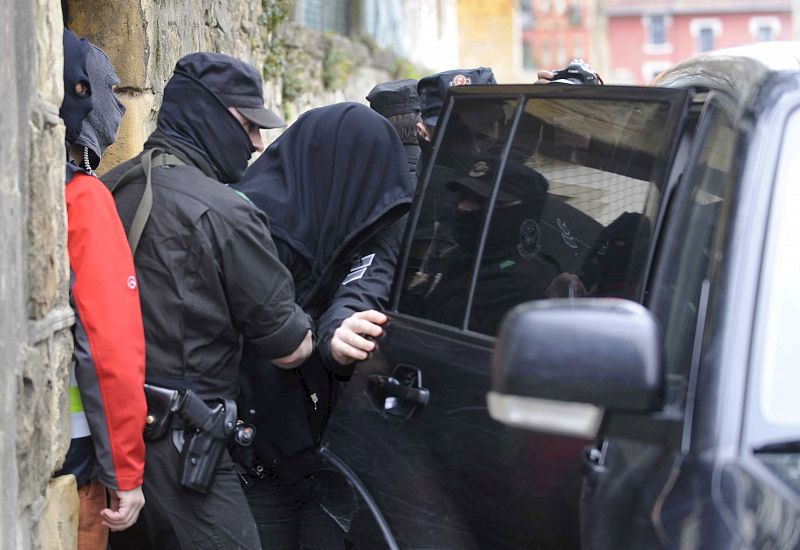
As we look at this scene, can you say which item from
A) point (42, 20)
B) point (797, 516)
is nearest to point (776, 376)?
point (797, 516)

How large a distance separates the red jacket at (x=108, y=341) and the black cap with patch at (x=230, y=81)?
1.76ft

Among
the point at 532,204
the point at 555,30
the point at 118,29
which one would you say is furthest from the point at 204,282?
the point at 555,30

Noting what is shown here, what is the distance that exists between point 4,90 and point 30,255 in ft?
1.30

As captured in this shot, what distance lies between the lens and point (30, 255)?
2.67 m

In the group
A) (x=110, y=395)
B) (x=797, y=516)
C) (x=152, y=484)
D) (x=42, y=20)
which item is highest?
(x=42, y=20)

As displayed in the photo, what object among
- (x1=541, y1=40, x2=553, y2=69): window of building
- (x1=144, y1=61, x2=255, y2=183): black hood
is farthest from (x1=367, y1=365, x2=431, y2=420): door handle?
(x1=541, y1=40, x2=553, y2=69): window of building

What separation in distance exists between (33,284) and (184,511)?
75 centimetres

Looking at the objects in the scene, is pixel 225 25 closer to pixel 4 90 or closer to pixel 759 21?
pixel 4 90

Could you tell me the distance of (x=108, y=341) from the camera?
2883 millimetres

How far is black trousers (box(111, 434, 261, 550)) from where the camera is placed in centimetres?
304

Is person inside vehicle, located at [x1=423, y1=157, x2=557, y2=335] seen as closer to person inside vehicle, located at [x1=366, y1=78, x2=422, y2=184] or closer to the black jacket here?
the black jacket

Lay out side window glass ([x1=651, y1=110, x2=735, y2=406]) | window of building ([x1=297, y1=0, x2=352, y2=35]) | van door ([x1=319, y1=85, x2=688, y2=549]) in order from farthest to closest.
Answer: window of building ([x1=297, y1=0, x2=352, y2=35]) < van door ([x1=319, y1=85, x2=688, y2=549]) < side window glass ([x1=651, y1=110, x2=735, y2=406])

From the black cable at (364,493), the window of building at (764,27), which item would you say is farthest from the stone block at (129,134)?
the window of building at (764,27)

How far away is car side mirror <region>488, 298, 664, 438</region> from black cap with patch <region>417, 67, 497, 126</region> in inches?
93.6
